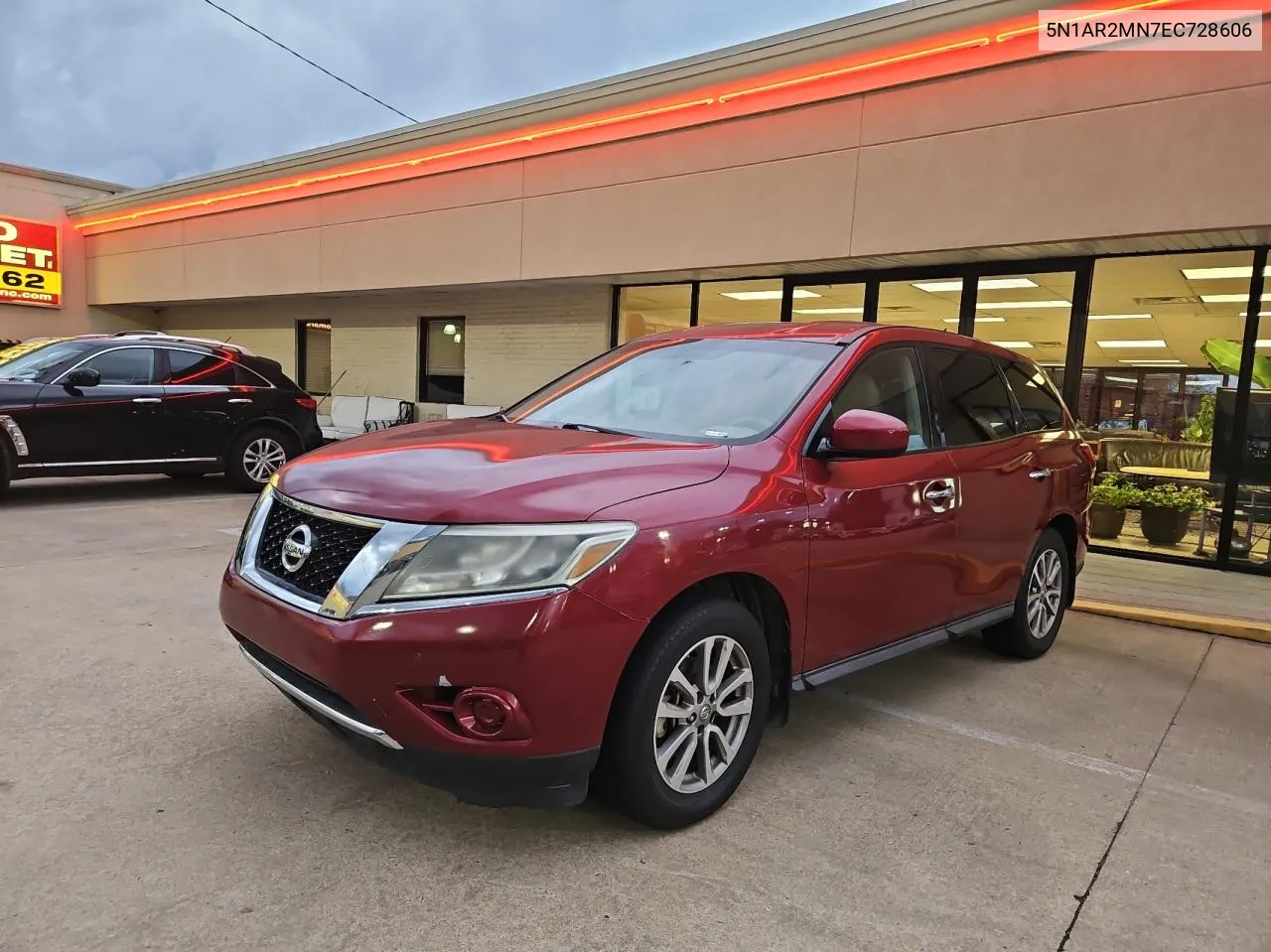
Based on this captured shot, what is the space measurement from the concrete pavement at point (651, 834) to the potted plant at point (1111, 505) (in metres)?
4.28

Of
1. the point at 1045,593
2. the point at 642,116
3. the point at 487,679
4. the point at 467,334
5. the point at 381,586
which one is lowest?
the point at 1045,593

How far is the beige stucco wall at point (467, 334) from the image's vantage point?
11555mm

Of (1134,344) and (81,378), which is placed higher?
(1134,344)

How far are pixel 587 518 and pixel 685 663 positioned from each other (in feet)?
1.98

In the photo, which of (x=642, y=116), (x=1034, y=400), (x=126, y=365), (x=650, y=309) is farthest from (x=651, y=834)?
(x=650, y=309)

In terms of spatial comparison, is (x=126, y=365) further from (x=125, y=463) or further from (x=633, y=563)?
(x=633, y=563)

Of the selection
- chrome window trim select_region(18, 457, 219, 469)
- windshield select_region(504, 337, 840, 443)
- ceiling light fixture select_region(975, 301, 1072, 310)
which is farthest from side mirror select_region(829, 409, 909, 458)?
chrome window trim select_region(18, 457, 219, 469)

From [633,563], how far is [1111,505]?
7.37 metres

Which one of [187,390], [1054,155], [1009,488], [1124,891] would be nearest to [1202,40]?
[1054,155]

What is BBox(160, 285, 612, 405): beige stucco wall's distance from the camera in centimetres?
1155

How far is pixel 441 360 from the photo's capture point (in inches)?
531

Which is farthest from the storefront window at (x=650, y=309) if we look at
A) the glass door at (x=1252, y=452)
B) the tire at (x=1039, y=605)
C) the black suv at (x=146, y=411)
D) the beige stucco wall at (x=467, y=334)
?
the tire at (x=1039, y=605)

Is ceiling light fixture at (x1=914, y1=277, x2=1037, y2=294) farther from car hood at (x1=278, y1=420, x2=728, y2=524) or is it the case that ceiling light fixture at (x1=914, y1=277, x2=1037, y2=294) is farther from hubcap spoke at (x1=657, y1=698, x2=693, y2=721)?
hubcap spoke at (x1=657, y1=698, x2=693, y2=721)

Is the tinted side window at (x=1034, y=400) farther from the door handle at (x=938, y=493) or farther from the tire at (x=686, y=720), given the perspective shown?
the tire at (x=686, y=720)
